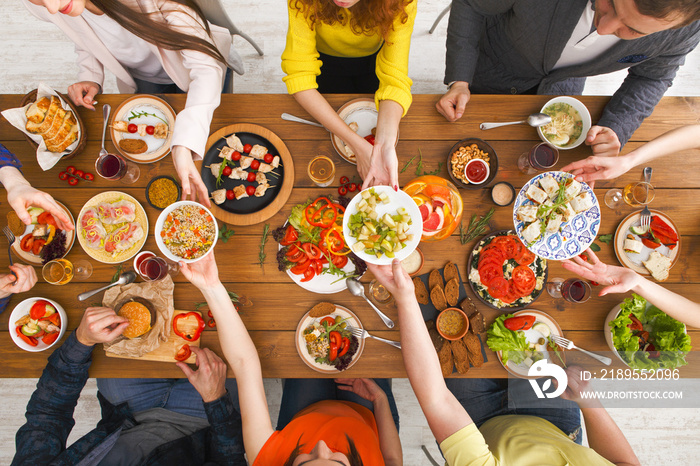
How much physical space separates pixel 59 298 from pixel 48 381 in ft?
1.27

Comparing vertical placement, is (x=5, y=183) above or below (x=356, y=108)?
below

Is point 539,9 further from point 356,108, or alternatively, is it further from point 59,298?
point 59,298

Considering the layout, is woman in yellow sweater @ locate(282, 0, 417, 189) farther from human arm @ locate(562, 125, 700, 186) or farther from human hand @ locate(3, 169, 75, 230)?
human hand @ locate(3, 169, 75, 230)

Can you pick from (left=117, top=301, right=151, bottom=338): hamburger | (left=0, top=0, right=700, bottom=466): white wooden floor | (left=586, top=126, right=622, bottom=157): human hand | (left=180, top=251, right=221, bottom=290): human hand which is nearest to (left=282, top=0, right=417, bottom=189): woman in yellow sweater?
(left=180, top=251, right=221, bottom=290): human hand

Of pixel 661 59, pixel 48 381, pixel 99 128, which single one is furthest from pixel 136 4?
pixel 661 59

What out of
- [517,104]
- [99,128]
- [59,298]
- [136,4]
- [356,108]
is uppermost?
[136,4]

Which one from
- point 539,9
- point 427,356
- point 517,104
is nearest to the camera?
point 427,356

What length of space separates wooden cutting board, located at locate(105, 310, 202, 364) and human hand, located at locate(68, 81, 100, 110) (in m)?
1.16

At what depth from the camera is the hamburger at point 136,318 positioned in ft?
5.22

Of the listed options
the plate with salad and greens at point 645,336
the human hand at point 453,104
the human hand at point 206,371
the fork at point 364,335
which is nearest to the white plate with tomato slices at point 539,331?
the plate with salad and greens at point 645,336

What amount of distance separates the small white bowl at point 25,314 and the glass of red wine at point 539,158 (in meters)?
2.36

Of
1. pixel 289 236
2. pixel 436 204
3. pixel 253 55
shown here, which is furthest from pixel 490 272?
pixel 253 55

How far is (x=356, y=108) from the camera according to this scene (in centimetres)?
175

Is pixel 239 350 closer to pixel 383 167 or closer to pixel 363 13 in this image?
pixel 383 167
